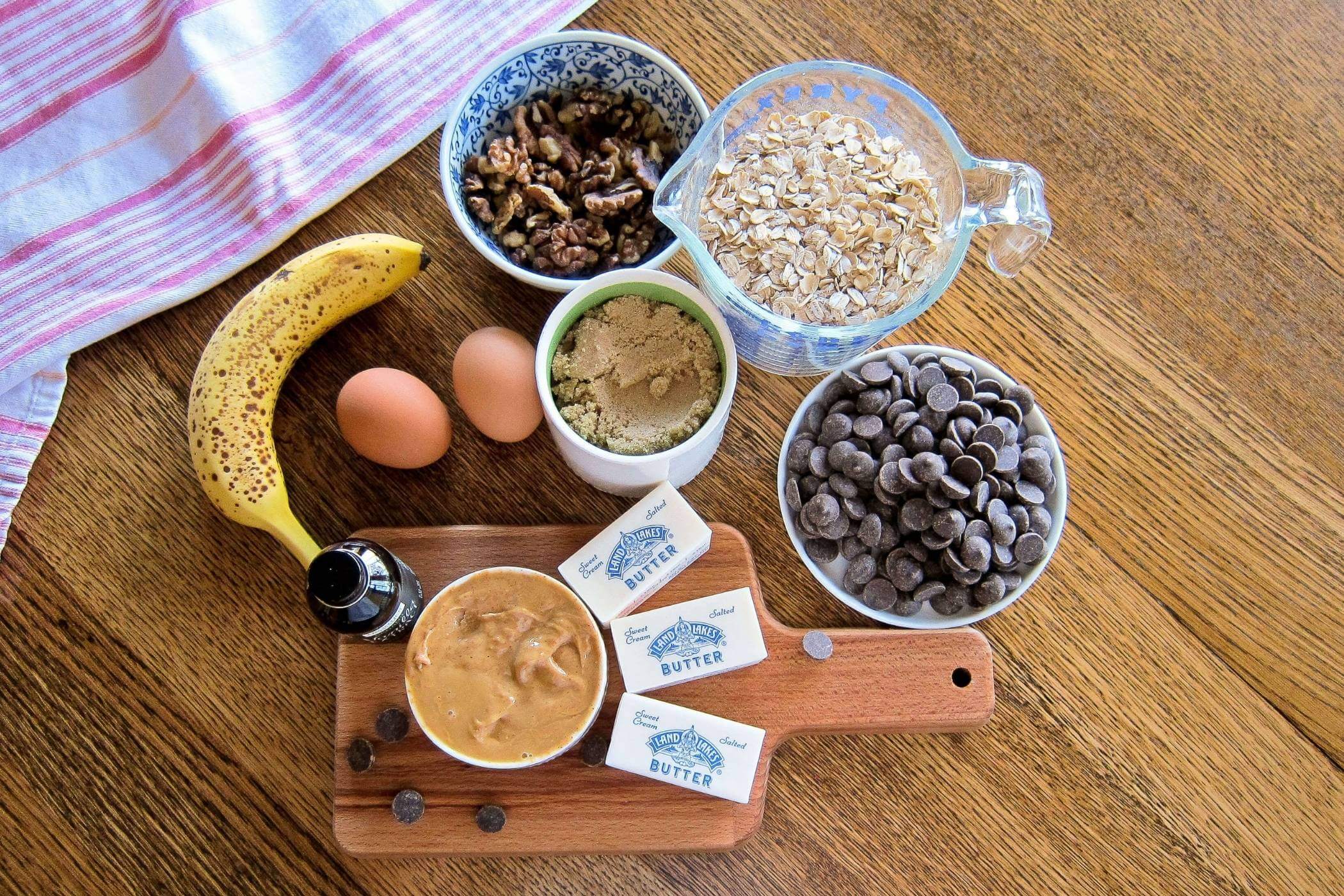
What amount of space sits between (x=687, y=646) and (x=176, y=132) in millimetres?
943

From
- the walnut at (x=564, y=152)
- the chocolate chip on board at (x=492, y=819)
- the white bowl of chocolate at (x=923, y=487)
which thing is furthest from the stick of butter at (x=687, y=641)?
the walnut at (x=564, y=152)

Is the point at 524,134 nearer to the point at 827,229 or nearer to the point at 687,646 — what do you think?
the point at 827,229

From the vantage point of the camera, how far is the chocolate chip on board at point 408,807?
3.63 ft

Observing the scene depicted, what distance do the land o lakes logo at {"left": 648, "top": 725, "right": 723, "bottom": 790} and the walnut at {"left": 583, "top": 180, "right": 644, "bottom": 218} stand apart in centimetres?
62

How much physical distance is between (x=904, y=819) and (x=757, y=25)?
106 centimetres

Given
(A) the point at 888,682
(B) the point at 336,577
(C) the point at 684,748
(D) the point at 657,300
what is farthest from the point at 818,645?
(B) the point at 336,577

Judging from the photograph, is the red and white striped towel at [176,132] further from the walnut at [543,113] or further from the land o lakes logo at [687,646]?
the land o lakes logo at [687,646]

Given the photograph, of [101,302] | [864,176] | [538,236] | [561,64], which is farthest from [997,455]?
[101,302]

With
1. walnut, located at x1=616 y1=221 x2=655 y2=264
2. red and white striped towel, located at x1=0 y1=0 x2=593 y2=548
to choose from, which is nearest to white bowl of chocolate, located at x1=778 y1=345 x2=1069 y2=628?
walnut, located at x1=616 y1=221 x2=655 y2=264

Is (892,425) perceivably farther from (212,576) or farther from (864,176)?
(212,576)

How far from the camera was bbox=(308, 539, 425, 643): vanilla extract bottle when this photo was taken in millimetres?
958

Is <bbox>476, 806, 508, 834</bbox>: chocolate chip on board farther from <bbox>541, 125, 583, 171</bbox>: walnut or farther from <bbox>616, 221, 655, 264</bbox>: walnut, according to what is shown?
<bbox>541, 125, 583, 171</bbox>: walnut

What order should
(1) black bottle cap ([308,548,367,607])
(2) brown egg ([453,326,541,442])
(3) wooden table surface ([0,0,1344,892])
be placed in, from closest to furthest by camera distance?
(1) black bottle cap ([308,548,367,607]) < (2) brown egg ([453,326,541,442]) < (3) wooden table surface ([0,0,1344,892])

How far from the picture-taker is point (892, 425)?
3.71 ft
